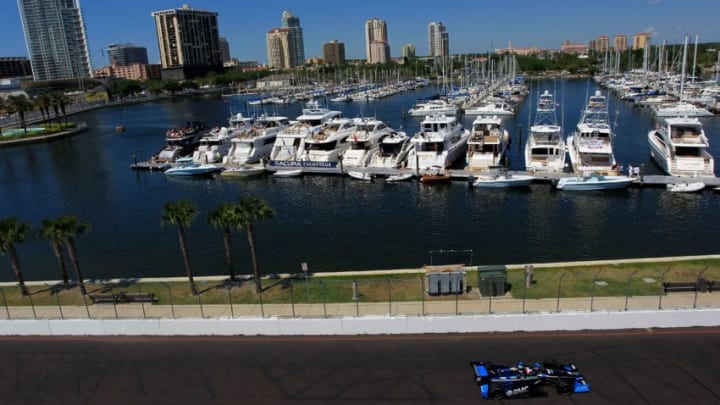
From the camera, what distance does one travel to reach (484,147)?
214 ft

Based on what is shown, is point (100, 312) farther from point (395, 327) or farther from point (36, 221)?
point (36, 221)

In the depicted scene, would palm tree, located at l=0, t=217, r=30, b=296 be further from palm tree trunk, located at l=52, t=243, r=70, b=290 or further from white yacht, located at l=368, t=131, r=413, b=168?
white yacht, located at l=368, t=131, r=413, b=168

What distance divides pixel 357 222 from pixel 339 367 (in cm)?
2862

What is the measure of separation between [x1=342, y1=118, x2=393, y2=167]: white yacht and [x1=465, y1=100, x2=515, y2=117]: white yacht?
43.0 m

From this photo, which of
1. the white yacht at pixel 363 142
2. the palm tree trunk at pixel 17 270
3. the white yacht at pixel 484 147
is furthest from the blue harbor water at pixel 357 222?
the palm tree trunk at pixel 17 270

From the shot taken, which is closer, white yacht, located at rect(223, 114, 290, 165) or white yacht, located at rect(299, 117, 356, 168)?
white yacht, located at rect(299, 117, 356, 168)

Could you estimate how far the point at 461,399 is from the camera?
17.3 metres

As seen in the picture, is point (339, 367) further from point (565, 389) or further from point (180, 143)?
point (180, 143)

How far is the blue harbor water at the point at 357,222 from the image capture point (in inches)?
1534

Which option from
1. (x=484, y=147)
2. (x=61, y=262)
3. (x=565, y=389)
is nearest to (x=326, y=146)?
(x=484, y=147)

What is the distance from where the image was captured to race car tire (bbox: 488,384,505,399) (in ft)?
56.6

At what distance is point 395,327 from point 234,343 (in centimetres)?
687

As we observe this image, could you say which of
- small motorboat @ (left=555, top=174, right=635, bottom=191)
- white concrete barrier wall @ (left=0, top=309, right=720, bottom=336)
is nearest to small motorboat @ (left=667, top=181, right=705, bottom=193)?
small motorboat @ (left=555, top=174, right=635, bottom=191)

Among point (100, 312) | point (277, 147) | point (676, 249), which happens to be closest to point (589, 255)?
point (676, 249)
